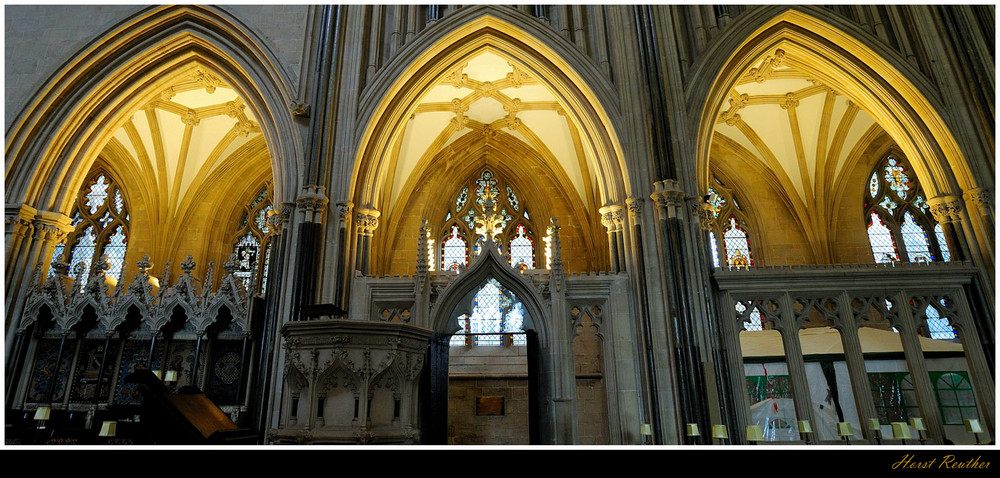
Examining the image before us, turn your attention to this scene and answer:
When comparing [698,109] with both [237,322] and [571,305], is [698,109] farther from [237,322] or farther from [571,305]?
[237,322]

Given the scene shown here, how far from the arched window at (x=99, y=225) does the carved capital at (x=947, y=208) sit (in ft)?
58.6

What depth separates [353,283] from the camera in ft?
30.0

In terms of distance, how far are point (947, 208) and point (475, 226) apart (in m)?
10.0

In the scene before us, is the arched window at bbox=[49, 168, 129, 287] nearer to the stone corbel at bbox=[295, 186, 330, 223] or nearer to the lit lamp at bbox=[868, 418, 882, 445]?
the stone corbel at bbox=[295, 186, 330, 223]

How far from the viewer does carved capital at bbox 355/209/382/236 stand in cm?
968

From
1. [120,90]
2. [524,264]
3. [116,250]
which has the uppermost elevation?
[120,90]

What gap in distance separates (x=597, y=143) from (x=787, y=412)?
18.8 ft

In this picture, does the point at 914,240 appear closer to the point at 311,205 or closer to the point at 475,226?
the point at 475,226

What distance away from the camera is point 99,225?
14453mm

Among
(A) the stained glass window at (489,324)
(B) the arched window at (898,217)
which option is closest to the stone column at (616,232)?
(A) the stained glass window at (489,324)

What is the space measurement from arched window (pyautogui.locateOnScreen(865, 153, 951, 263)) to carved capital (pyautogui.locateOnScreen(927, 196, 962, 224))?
16.0 feet

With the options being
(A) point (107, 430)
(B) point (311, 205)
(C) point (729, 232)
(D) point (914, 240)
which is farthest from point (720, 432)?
(D) point (914, 240)

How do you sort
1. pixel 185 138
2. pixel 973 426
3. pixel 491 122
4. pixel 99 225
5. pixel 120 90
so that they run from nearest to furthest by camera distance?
pixel 973 426
pixel 120 90
pixel 99 225
pixel 185 138
pixel 491 122
